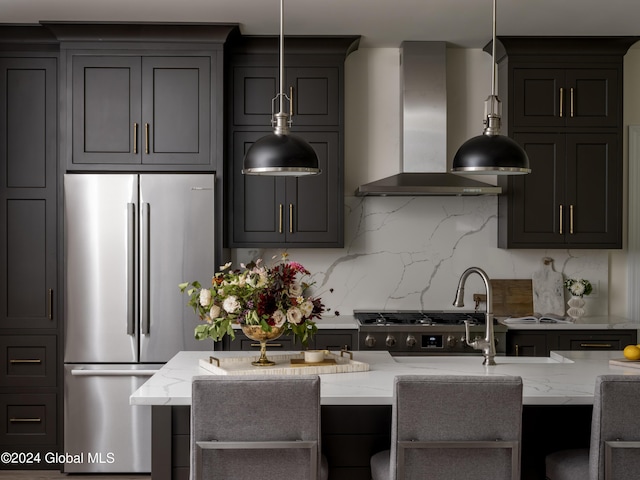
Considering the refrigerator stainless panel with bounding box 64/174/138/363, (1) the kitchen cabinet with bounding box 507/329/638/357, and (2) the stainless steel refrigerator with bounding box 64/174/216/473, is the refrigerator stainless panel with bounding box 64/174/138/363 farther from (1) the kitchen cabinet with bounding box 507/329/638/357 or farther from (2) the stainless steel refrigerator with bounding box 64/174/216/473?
(1) the kitchen cabinet with bounding box 507/329/638/357

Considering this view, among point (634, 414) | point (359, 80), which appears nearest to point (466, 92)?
point (359, 80)

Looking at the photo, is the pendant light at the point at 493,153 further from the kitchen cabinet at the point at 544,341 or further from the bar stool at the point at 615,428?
the kitchen cabinet at the point at 544,341

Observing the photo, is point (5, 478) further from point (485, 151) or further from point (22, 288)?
point (485, 151)

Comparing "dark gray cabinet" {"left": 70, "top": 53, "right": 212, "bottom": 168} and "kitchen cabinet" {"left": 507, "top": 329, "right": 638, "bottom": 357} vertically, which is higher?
"dark gray cabinet" {"left": 70, "top": 53, "right": 212, "bottom": 168}

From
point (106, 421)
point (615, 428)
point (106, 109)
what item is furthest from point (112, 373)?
point (615, 428)

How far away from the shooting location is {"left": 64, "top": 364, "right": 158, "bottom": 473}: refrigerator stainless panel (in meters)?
4.48

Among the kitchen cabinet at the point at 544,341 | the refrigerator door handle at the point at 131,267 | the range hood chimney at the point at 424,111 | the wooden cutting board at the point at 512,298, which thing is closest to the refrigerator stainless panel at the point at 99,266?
the refrigerator door handle at the point at 131,267

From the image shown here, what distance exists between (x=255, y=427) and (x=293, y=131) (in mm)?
2776

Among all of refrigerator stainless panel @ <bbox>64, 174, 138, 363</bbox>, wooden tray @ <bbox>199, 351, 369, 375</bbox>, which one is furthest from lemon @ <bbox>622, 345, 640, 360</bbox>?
refrigerator stainless panel @ <bbox>64, 174, 138, 363</bbox>

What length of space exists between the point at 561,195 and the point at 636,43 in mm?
1199

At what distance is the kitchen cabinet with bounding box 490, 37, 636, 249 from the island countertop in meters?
1.43

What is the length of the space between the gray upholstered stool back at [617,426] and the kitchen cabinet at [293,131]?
2.65 meters

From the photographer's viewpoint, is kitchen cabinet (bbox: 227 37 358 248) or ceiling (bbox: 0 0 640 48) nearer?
ceiling (bbox: 0 0 640 48)

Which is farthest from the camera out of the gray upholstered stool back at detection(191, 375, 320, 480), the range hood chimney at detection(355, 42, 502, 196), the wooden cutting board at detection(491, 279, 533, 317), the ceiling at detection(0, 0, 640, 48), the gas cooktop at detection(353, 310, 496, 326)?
the wooden cutting board at detection(491, 279, 533, 317)
